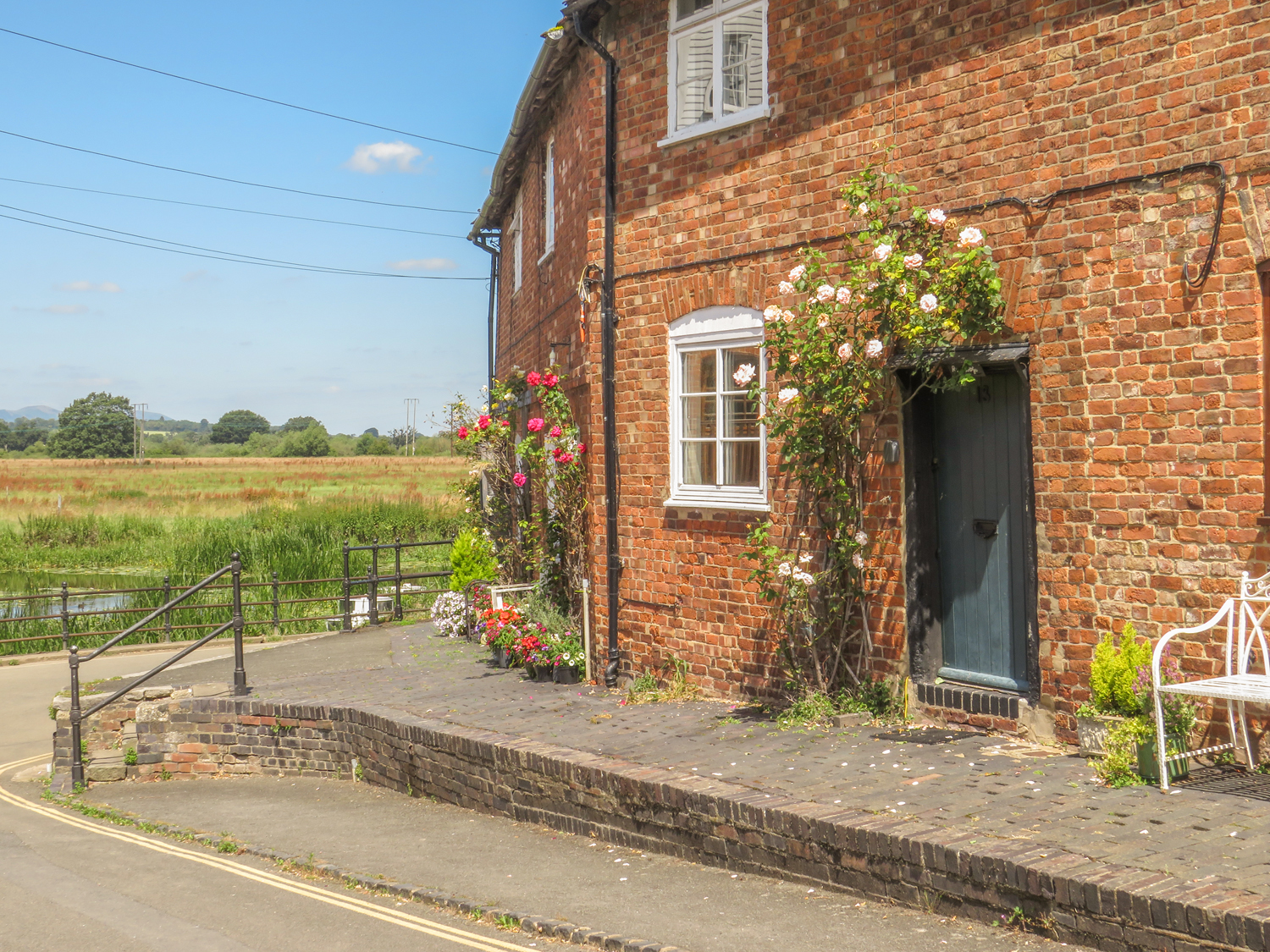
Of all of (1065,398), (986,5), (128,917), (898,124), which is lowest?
(128,917)

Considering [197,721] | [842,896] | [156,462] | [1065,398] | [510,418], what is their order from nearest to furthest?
[842,896], [1065,398], [197,721], [510,418], [156,462]

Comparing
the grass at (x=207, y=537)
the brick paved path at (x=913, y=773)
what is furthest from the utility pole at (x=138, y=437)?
the brick paved path at (x=913, y=773)

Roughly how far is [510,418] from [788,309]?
232 inches

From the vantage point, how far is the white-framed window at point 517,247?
51.2 feet

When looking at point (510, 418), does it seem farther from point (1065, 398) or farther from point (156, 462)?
point (156, 462)

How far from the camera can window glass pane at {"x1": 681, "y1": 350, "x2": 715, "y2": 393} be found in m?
9.12

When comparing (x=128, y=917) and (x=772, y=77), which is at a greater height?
(x=772, y=77)

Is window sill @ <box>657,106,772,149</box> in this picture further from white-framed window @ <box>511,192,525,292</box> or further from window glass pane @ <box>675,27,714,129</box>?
white-framed window @ <box>511,192,525,292</box>

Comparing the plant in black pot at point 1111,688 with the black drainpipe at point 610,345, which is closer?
the plant in black pot at point 1111,688

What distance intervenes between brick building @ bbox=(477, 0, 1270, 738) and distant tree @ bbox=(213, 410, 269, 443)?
524ft

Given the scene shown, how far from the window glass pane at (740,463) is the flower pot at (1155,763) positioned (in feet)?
12.2

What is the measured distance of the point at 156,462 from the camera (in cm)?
8031

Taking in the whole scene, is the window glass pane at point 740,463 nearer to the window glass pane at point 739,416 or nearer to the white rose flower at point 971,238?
the window glass pane at point 739,416

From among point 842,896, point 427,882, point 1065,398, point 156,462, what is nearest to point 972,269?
point 1065,398
